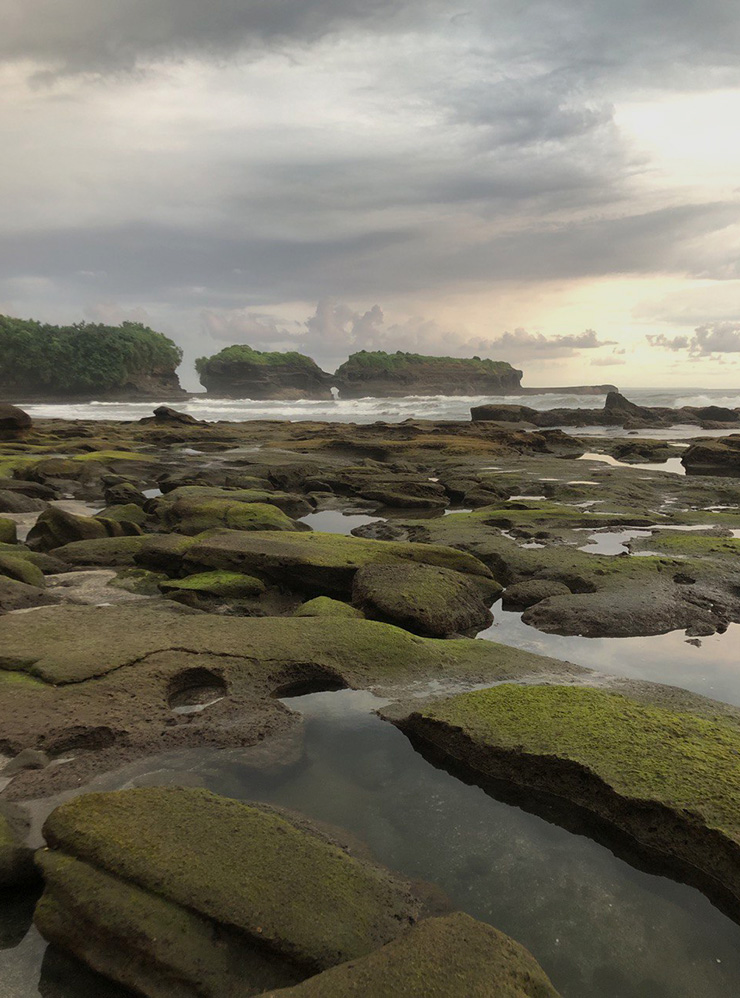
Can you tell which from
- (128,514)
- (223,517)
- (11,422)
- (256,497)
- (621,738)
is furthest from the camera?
(11,422)

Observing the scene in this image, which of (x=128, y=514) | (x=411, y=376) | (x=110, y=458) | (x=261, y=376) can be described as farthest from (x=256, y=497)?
(x=411, y=376)

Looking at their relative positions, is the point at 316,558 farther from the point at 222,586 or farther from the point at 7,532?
the point at 7,532

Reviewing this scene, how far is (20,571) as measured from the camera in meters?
7.15

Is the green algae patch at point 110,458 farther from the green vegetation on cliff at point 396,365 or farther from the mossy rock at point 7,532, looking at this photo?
the green vegetation on cliff at point 396,365

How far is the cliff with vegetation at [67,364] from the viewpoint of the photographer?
89.3 meters

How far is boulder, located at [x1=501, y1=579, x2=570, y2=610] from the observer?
24.5 ft

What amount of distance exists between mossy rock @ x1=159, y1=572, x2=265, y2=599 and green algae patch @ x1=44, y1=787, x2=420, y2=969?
4.20m

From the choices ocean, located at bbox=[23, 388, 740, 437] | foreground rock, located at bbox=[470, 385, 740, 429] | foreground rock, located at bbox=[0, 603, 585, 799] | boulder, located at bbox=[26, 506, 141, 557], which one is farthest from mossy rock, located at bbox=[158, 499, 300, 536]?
ocean, located at bbox=[23, 388, 740, 437]

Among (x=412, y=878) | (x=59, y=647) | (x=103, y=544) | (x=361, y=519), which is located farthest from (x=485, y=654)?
(x=361, y=519)

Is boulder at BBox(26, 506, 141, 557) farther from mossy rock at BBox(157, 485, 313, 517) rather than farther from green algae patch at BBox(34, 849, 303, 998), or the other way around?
green algae patch at BBox(34, 849, 303, 998)

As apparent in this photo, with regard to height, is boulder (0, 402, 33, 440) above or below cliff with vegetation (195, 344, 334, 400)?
below

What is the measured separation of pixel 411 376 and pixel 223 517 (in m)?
119

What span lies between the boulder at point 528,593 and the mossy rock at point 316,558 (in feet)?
0.70

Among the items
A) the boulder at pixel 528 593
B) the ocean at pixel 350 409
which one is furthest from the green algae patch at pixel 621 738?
the ocean at pixel 350 409
